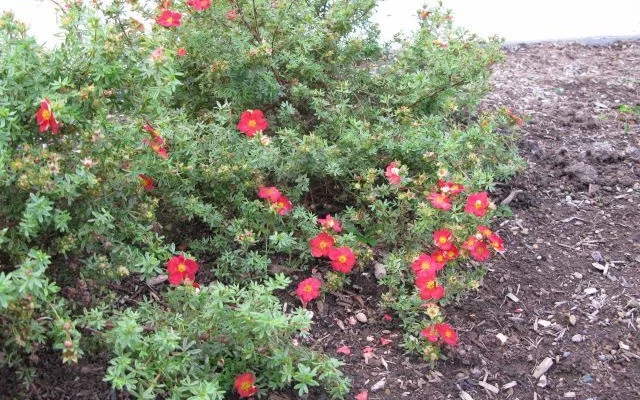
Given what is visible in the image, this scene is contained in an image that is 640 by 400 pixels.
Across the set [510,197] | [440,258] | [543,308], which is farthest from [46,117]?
[510,197]

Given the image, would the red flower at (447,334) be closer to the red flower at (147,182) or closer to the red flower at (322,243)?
the red flower at (322,243)

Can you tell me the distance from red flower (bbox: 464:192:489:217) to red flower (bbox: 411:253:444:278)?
0.24m

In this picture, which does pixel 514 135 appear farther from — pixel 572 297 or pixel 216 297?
pixel 216 297

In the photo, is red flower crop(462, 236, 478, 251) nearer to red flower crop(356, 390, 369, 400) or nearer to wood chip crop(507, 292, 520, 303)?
wood chip crop(507, 292, 520, 303)

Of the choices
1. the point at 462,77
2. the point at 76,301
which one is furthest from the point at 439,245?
the point at 76,301

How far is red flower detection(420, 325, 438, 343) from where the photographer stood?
100.0 inches

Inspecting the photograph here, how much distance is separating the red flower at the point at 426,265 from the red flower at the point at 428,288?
0.03 m

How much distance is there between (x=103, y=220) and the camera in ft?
6.95

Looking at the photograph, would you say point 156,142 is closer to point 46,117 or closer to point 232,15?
point 46,117

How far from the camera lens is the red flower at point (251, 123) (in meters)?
3.01

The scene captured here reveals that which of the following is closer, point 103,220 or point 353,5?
point 103,220

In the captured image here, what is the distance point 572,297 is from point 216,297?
5.03 ft

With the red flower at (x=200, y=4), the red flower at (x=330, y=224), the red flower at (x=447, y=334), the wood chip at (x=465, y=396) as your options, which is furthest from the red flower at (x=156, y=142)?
the wood chip at (x=465, y=396)

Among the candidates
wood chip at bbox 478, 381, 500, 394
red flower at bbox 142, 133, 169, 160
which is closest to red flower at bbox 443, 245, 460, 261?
wood chip at bbox 478, 381, 500, 394
